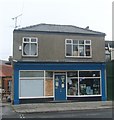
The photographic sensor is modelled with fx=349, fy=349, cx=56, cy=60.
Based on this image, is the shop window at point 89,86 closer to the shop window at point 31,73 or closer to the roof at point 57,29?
the shop window at point 31,73

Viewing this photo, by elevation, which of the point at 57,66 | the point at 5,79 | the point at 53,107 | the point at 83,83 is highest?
the point at 57,66

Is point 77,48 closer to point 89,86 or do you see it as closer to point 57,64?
point 57,64

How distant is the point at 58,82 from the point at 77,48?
3412mm

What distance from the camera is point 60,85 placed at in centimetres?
2959

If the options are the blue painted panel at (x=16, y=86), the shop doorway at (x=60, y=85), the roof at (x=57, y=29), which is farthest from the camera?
the roof at (x=57, y=29)

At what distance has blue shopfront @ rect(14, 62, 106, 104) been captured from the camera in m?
28.3

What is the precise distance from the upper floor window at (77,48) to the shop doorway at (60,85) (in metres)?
1.92

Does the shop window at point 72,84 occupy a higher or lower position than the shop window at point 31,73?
lower

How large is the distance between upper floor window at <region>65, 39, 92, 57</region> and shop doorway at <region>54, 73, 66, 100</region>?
6.30 feet

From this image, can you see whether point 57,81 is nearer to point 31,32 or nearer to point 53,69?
point 53,69

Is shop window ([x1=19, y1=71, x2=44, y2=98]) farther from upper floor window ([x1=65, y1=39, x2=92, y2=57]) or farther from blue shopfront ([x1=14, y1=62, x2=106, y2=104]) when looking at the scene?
upper floor window ([x1=65, y1=39, x2=92, y2=57])

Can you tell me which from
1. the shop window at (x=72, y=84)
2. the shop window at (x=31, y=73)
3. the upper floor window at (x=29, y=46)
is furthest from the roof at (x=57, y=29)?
the shop window at (x=72, y=84)

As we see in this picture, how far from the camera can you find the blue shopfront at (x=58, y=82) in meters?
28.3

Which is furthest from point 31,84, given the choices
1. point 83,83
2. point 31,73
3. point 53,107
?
point 83,83
